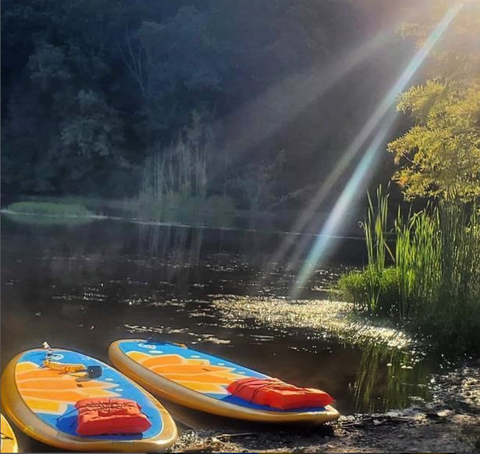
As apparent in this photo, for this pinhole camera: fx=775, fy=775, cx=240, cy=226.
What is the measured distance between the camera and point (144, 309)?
10.6m

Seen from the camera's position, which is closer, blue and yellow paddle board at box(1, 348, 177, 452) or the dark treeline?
blue and yellow paddle board at box(1, 348, 177, 452)

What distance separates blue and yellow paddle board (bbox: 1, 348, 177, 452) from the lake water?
0.84ft

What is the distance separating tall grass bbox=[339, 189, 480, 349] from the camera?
26.3ft

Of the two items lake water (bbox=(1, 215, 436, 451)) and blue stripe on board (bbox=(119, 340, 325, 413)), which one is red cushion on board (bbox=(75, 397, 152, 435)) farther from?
blue stripe on board (bbox=(119, 340, 325, 413))

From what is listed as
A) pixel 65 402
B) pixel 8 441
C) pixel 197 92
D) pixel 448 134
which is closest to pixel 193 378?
pixel 65 402

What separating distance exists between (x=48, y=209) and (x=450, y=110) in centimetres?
2575

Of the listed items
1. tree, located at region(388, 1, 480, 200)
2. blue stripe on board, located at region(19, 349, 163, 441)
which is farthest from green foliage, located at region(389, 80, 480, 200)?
blue stripe on board, located at region(19, 349, 163, 441)

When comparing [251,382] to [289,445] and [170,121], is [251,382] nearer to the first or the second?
[289,445]

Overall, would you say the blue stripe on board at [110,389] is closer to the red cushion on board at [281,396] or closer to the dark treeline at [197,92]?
the red cushion on board at [281,396]

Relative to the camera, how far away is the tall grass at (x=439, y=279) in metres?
8.02

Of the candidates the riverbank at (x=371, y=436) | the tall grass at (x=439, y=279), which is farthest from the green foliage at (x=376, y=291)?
the riverbank at (x=371, y=436)

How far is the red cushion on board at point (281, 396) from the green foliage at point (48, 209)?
85.3 feet

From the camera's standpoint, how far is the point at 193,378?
6125 millimetres

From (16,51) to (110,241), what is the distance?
22.4m
